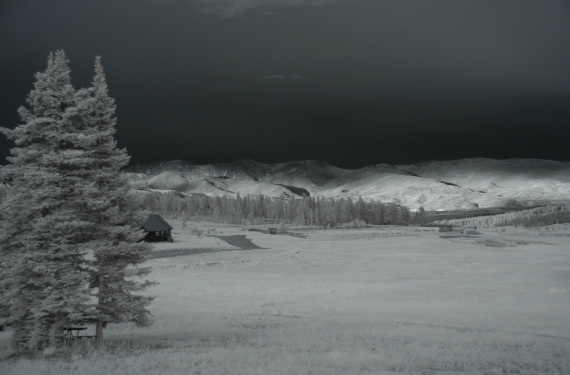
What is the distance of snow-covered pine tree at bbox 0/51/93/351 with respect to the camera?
15.3 meters

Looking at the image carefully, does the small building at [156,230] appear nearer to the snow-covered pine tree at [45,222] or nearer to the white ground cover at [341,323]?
the white ground cover at [341,323]

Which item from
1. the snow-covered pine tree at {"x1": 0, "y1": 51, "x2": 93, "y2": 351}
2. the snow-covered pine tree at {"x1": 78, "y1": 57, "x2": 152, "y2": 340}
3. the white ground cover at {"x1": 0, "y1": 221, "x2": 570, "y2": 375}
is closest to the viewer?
the white ground cover at {"x1": 0, "y1": 221, "x2": 570, "y2": 375}

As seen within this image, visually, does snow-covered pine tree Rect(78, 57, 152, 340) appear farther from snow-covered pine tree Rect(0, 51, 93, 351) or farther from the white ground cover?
the white ground cover

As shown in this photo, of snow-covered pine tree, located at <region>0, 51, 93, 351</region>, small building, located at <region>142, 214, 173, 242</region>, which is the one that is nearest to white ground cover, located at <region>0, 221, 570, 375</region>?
snow-covered pine tree, located at <region>0, 51, 93, 351</region>

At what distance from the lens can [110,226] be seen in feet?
55.5

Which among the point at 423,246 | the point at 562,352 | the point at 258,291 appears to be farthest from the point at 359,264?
the point at 562,352

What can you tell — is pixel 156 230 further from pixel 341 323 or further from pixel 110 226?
pixel 110 226

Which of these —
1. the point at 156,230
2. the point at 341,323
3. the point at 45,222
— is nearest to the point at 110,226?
the point at 45,222

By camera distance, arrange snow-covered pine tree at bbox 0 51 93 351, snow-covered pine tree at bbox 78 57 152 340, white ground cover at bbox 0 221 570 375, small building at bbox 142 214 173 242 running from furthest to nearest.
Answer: small building at bbox 142 214 173 242, snow-covered pine tree at bbox 78 57 152 340, snow-covered pine tree at bbox 0 51 93 351, white ground cover at bbox 0 221 570 375

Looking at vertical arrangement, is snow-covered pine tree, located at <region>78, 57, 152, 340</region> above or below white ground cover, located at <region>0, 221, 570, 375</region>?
above

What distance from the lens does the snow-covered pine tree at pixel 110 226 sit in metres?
16.6

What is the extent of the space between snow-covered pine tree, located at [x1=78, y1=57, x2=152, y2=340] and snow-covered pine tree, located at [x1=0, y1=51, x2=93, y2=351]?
0.59 m

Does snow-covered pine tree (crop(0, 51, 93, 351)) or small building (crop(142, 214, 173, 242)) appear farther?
small building (crop(142, 214, 173, 242))

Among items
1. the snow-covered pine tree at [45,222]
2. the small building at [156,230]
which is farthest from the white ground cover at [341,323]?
the small building at [156,230]
